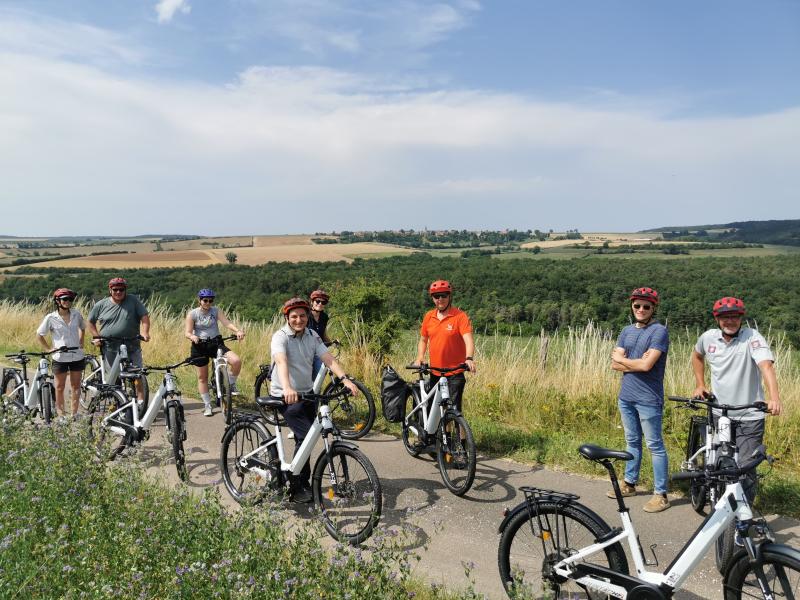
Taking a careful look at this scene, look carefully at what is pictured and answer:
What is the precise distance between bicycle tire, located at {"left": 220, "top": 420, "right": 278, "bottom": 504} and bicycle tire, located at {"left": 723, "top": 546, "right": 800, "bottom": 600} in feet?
11.2

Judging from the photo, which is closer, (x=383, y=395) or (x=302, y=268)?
(x=383, y=395)

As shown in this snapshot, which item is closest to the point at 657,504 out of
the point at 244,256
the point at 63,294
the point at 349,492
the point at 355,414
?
the point at 349,492

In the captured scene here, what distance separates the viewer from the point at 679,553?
3176mm

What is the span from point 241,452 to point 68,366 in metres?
3.92

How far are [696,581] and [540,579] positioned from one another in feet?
3.61

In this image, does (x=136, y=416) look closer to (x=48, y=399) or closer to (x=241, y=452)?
(x=241, y=452)

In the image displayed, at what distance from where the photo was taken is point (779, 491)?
5.01 metres

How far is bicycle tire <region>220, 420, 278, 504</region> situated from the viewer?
5.08m

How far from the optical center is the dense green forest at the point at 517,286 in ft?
76.2

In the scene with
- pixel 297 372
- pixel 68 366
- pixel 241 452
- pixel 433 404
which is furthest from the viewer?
pixel 68 366

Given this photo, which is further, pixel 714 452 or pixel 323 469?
pixel 323 469

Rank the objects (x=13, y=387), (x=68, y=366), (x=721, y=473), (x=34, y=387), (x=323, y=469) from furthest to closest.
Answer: (x=13, y=387)
(x=68, y=366)
(x=34, y=387)
(x=323, y=469)
(x=721, y=473)

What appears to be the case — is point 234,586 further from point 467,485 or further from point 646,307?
point 646,307

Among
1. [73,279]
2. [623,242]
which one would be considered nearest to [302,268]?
[73,279]
